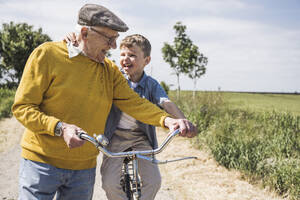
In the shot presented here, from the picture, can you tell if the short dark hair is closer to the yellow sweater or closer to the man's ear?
the yellow sweater

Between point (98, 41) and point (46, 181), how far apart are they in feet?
3.49

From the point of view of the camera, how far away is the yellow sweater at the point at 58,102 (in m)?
1.99

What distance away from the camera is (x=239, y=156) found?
6273 millimetres

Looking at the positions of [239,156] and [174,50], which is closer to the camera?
[239,156]

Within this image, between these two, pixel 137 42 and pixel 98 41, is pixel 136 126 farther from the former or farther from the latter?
pixel 98 41

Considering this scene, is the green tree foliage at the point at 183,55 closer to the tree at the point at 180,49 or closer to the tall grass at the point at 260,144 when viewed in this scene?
the tree at the point at 180,49

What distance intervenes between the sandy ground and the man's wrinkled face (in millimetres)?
3269

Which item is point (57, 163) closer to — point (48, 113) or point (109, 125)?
point (48, 113)

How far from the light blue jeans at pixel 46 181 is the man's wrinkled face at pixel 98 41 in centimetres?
87

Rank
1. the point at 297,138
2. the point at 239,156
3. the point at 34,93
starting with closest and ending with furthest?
the point at 34,93, the point at 239,156, the point at 297,138

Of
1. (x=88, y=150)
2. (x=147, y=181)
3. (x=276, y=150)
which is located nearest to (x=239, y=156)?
(x=276, y=150)

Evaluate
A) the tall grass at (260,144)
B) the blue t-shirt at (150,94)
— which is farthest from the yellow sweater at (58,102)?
the tall grass at (260,144)

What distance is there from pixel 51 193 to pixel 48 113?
1.90 ft

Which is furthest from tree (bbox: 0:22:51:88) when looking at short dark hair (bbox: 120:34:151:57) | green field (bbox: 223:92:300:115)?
short dark hair (bbox: 120:34:151:57)
